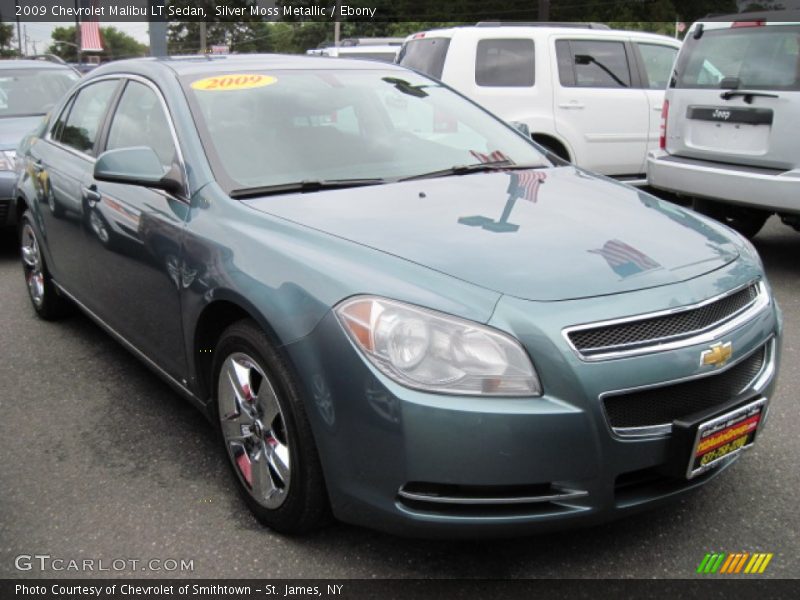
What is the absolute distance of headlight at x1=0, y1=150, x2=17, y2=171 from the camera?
6.90 meters

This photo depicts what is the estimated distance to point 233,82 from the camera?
→ 3.54 meters

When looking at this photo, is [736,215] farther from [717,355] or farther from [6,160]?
[6,160]

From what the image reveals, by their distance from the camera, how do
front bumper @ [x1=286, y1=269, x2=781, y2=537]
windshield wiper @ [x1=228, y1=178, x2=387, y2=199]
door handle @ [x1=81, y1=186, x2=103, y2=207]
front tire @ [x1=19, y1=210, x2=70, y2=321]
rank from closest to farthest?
front bumper @ [x1=286, y1=269, x2=781, y2=537] → windshield wiper @ [x1=228, y1=178, x2=387, y2=199] → door handle @ [x1=81, y1=186, x2=103, y2=207] → front tire @ [x1=19, y1=210, x2=70, y2=321]

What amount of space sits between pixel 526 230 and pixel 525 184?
63cm

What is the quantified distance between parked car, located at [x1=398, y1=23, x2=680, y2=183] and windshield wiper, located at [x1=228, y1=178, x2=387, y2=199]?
506cm

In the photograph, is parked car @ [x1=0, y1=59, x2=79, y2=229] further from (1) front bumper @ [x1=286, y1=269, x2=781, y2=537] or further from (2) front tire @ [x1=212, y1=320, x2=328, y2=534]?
(1) front bumper @ [x1=286, y1=269, x2=781, y2=537]

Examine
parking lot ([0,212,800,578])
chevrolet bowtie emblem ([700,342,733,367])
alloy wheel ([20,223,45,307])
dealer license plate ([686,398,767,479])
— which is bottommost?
parking lot ([0,212,800,578])

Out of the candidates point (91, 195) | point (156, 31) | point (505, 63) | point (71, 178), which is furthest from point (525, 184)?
point (156, 31)

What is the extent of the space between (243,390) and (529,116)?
5.97 m

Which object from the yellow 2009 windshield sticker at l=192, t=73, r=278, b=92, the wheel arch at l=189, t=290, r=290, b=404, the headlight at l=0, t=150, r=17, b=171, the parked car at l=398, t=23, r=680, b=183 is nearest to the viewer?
the wheel arch at l=189, t=290, r=290, b=404

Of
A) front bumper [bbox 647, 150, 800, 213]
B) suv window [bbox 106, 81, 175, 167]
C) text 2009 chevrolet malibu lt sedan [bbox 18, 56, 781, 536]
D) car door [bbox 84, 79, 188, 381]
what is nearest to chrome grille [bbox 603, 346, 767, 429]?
text 2009 chevrolet malibu lt sedan [bbox 18, 56, 781, 536]

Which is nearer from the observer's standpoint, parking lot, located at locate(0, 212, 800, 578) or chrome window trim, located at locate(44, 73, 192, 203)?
parking lot, located at locate(0, 212, 800, 578)

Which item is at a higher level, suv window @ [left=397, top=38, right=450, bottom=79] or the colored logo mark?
suv window @ [left=397, top=38, right=450, bottom=79]

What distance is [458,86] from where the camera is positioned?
804cm
